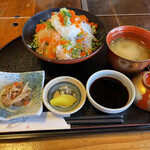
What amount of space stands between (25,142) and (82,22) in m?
1.48

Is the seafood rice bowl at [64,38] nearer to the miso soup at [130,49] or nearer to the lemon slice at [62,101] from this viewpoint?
the miso soup at [130,49]

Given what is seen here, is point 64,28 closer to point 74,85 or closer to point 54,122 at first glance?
point 74,85

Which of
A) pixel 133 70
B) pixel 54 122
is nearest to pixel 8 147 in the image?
pixel 54 122

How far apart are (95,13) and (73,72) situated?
171 cm

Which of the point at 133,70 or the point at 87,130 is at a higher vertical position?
A: the point at 133,70

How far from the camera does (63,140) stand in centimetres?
117

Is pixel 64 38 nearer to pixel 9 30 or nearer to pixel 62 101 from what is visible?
pixel 62 101

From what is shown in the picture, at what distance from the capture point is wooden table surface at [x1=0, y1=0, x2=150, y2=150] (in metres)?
1.14

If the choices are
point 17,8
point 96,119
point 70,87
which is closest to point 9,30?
point 17,8

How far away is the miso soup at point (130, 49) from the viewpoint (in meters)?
1.52

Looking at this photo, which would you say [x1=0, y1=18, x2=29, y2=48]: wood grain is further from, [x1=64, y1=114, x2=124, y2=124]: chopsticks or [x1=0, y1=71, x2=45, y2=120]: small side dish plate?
[x1=64, y1=114, x2=124, y2=124]: chopsticks

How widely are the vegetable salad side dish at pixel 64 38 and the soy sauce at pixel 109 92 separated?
0.41m

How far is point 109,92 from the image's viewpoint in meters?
1.34

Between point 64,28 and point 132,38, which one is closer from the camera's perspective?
point 64,28
